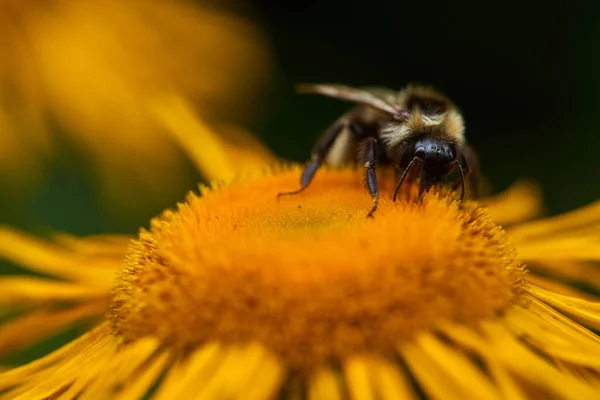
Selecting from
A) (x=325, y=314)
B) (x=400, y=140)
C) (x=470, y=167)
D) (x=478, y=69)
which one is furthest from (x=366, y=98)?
(x=478, y=69)

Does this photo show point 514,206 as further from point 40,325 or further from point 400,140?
point 40,325

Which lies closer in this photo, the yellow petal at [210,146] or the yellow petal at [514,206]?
the yellow petal at [514,206]

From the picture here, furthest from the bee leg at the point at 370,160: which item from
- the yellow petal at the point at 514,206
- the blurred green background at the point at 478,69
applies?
the blurred green background at the point at 478,69

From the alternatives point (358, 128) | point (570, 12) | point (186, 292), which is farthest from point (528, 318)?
point (570, 12)

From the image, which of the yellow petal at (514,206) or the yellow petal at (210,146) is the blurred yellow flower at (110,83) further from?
the yellow petal at (514,206)

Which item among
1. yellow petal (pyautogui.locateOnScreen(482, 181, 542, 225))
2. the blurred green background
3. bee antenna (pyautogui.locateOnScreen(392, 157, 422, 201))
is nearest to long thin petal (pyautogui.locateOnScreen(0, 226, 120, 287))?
bee antenna (pyautogui.locateOnScreen(392, 157, 422, 201))
